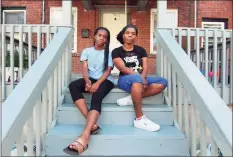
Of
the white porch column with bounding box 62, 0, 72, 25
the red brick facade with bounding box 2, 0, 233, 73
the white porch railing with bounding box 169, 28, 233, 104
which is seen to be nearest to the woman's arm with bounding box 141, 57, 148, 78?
the white porch railing with bounding box 169, 28, 233, 104

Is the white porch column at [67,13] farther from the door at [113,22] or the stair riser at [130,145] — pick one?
the door at [113,22]

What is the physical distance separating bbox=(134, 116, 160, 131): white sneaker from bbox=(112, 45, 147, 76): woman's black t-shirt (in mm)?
666

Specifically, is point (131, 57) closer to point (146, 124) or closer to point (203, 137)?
point (146, 124)

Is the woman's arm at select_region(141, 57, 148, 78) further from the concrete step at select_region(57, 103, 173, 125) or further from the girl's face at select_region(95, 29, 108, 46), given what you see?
the girl's face at select_region(95, 29, 108, 46)

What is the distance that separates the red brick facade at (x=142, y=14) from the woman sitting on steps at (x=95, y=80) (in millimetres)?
5663

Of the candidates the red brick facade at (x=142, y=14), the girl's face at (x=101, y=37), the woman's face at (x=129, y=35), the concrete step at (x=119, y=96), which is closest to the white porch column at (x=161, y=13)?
the woman's face at (x=129, y=35)

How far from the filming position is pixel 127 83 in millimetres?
3090

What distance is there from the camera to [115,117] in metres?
3.10

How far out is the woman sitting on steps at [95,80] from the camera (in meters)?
2.78

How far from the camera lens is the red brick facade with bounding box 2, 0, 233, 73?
9250mm

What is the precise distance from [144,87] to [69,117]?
861 mm

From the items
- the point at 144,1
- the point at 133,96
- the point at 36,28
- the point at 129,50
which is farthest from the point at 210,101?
the point at 144,1

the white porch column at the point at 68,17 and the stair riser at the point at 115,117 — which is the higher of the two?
the white porch column at the point at 68,17

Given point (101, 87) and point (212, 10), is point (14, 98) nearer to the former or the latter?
point (101, 87)
